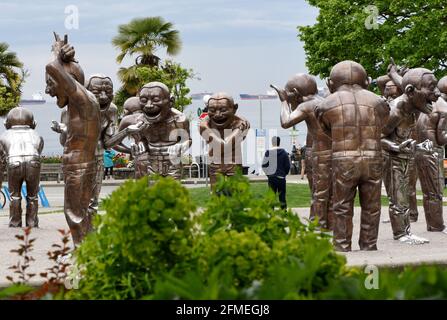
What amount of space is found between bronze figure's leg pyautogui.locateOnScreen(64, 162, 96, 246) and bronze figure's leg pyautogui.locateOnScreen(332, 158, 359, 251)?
247 centimetres

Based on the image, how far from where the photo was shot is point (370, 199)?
30.5 ft

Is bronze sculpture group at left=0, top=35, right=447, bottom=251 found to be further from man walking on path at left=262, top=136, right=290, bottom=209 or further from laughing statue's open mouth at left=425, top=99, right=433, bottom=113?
man walking on path at left=262, top=136, right=290, bottom=209

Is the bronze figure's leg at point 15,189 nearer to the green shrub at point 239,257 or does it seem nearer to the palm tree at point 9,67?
the green shrub at point 239,257

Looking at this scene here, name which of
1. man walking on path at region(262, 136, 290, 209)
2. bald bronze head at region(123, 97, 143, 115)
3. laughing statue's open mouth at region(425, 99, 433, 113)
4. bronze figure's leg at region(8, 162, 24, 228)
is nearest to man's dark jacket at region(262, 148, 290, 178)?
man walking on path at region(262, 136, 290, 209)

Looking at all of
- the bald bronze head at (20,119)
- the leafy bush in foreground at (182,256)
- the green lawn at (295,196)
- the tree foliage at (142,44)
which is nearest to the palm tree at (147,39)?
the tree foliage at (142,44)

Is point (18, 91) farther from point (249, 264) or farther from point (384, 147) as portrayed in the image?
point (249, 264)

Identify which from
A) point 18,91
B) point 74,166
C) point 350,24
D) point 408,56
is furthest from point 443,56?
point 74,166

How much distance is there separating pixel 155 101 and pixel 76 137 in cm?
313

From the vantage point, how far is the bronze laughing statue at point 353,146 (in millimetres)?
9109

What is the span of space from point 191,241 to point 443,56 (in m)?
33.2

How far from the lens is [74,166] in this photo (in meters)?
9.01

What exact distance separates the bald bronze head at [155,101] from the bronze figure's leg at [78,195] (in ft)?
9.62

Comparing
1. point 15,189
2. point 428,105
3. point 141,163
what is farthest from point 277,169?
point 428,105

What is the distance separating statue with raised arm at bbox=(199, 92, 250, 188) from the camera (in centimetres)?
1241
